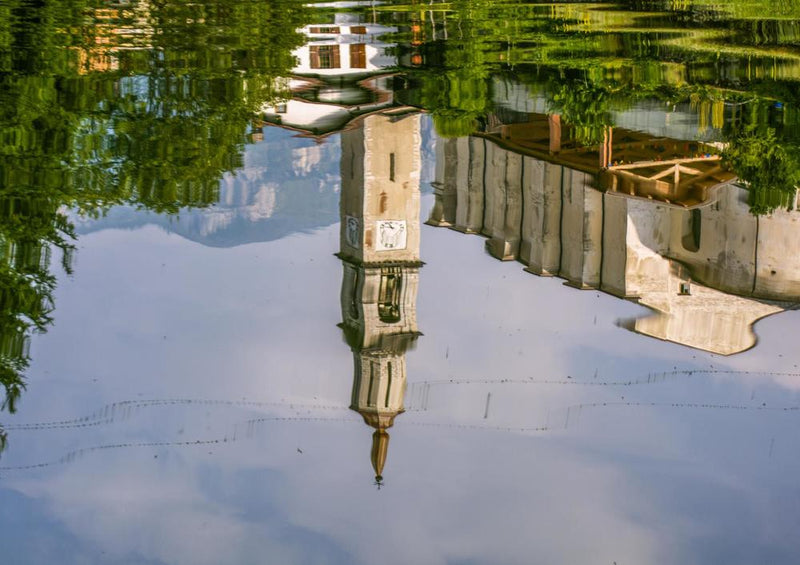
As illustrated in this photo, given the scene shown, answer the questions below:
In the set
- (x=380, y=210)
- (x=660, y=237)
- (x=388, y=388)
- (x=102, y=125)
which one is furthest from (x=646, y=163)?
(x=380, y=210)

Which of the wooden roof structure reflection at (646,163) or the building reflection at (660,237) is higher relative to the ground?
the wooden roof structure reflection at (646,163)

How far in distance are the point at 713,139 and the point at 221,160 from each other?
18.3ft

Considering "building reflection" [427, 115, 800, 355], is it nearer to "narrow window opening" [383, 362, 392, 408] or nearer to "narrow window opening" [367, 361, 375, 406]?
"narrow window opening" [383, 362, 392, 408]

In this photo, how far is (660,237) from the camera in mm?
15938

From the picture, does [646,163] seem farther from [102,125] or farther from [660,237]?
[102,125]

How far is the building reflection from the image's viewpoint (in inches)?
466

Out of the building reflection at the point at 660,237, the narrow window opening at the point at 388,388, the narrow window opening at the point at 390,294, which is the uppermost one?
the building reflection at the point at 660,237

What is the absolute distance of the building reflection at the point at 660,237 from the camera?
38.8 feet

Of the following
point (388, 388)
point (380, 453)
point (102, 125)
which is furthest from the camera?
point (102, 125)

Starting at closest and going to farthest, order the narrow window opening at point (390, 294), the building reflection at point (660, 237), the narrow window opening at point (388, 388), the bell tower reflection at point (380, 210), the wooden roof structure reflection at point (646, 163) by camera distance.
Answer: the narrow window opening at point (388, 388) → the building reflection at point (660, 237) → the wooden roof structure reflection at point (646, 163) → the narrow window opening at point (390, 294) → the bell tower reflection at point (380, 210)

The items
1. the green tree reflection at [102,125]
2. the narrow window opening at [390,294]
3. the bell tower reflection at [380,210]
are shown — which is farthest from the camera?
the bell tower reflection at [380,210]

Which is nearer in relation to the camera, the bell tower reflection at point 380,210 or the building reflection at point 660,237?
the building reflection at point 660,237

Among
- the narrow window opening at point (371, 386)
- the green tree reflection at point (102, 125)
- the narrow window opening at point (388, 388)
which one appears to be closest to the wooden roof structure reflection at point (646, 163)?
the narrow window opening at point (388, 388)

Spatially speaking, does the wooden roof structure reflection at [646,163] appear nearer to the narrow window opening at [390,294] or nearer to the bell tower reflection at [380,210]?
the narrow window opening at [390,294]
